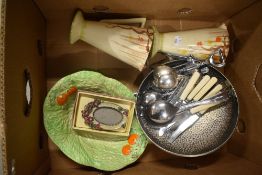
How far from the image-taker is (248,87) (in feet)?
2.76

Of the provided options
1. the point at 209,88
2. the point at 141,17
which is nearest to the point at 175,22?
the point at 141,17

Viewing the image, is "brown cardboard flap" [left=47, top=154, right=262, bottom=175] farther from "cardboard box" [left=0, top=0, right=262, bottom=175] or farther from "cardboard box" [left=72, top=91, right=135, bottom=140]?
"cardboard box" [left=72, top=91, right=135, bottom=140]

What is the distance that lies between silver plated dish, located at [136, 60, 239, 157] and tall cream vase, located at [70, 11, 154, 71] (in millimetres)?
77

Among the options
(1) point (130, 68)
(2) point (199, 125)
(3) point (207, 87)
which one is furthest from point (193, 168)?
(1) point (130, 68)

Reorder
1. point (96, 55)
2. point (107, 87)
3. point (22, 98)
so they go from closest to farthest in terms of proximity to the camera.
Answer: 1. point (22, 98)
2. point (107, 87)
3. point (96, 55)

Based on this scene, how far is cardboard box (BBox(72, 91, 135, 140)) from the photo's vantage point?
774mm

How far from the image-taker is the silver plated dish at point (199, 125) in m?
0.78

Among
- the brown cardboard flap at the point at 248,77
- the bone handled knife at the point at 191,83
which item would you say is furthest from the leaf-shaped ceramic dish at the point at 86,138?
the brown cardboard flap at the point at 248,77

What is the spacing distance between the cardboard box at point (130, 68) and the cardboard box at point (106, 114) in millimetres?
105

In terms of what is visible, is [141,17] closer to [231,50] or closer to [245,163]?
[231,50]

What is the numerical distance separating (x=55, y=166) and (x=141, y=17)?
1.61 ft

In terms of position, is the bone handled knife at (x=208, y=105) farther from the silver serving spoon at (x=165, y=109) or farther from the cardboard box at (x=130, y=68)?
the cardboard box at (x=130, y=68)

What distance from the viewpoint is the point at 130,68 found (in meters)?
0.89

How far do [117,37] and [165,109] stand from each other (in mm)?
222
